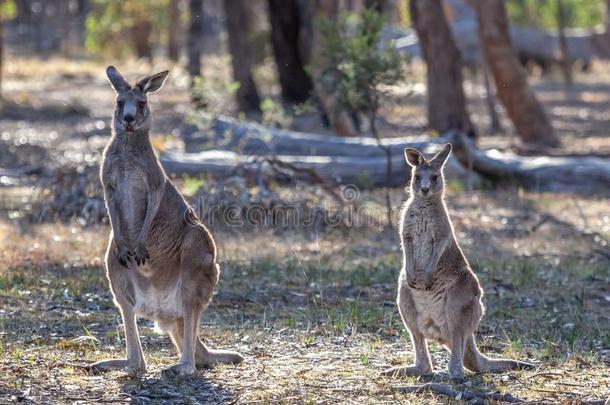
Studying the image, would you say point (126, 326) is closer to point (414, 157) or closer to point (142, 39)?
point (414, 157)

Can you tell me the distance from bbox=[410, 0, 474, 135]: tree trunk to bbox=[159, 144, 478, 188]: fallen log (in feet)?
11.6

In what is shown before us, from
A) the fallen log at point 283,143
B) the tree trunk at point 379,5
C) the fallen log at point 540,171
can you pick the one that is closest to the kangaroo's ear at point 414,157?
the fallen log at point 283,143

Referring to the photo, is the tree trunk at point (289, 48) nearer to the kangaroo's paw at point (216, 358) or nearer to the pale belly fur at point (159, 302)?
the kangaroo's paw at point (216, 358)

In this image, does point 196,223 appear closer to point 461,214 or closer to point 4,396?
point 4,396

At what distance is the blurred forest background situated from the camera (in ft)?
19.3

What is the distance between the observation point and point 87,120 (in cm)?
2042

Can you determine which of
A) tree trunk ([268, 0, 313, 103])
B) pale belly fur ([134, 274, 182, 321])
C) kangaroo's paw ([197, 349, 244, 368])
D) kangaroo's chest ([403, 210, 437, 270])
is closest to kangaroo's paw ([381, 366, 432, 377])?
kangaroo's chest ([403, 210, 437, 270])

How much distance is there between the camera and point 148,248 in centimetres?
586

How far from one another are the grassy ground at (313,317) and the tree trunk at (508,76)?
17.0 feet

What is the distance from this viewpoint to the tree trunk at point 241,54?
21109mm

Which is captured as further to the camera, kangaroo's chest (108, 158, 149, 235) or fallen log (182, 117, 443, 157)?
fallen log (182, 117, 443, 157)

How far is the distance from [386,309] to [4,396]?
315 centimetres

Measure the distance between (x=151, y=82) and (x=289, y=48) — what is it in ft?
51.0

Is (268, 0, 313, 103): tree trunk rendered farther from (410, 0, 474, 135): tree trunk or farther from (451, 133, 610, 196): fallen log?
(451, 133, 610, 196): fallen log
